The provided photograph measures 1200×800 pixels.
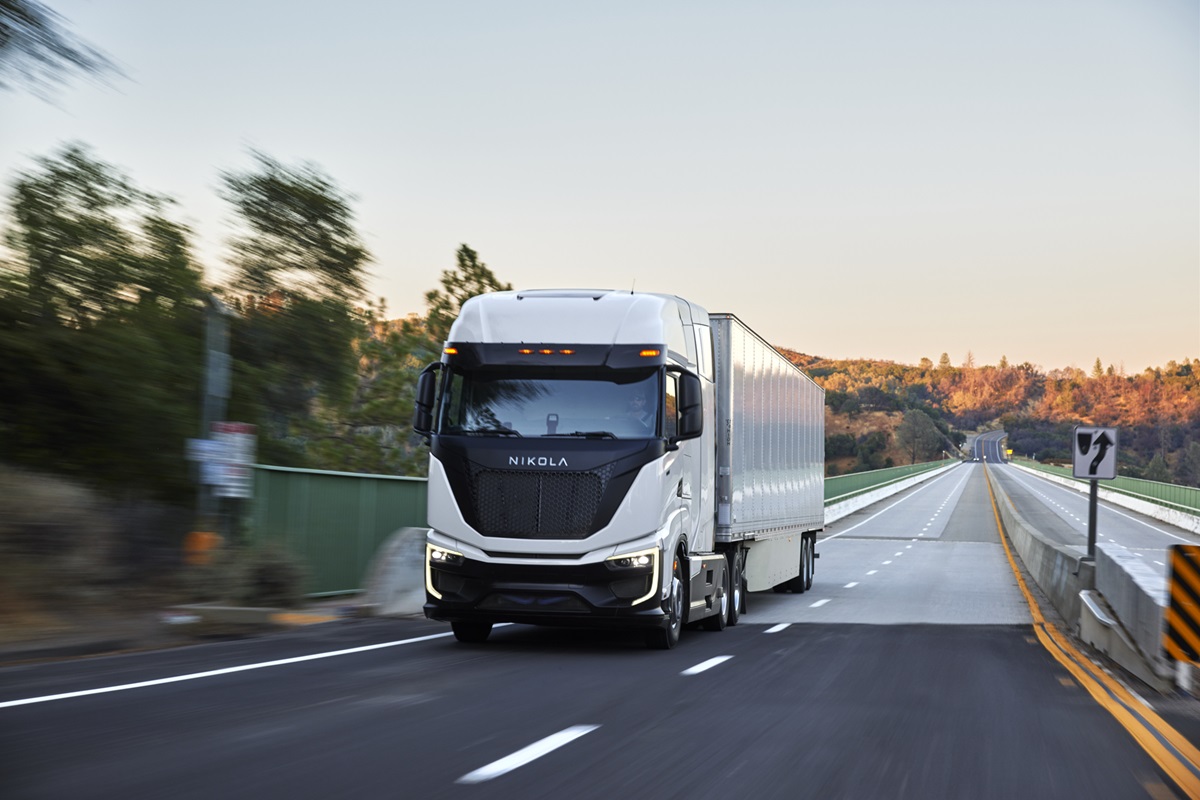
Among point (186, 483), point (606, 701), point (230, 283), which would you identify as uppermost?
point (230, 283)

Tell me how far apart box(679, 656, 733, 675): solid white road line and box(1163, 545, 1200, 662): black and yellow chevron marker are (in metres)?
4.04

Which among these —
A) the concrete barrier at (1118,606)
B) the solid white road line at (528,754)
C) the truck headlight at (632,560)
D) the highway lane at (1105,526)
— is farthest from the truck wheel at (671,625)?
the highway lane at (1105,526)

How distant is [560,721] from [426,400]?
5201mm

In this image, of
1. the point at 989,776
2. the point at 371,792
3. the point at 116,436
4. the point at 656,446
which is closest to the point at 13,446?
the point at 116,436

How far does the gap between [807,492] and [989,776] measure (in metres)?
18.3

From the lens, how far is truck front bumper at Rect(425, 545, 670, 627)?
42.0ft

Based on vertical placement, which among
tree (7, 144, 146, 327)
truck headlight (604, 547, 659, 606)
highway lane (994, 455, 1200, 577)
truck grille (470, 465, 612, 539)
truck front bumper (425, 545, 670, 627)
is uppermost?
tree (7, 144, 146, 327)

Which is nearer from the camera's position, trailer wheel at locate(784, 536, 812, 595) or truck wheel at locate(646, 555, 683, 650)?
truck wheel at locate(646, 555, 683, 650)

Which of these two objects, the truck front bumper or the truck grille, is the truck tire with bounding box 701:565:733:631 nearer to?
the truck front bumper

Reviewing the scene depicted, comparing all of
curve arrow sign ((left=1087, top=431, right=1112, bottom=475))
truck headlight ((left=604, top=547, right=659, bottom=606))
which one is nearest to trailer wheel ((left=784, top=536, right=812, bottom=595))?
curve arrow sign ((left=1087, top=431, right=1112, bottom=475))

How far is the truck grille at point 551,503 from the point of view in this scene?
12820 millimetres

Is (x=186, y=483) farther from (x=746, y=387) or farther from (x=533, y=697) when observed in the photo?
(x=533, y=697)

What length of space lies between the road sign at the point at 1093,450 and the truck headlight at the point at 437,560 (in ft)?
38.0

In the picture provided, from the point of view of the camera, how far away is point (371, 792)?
6.21 m
